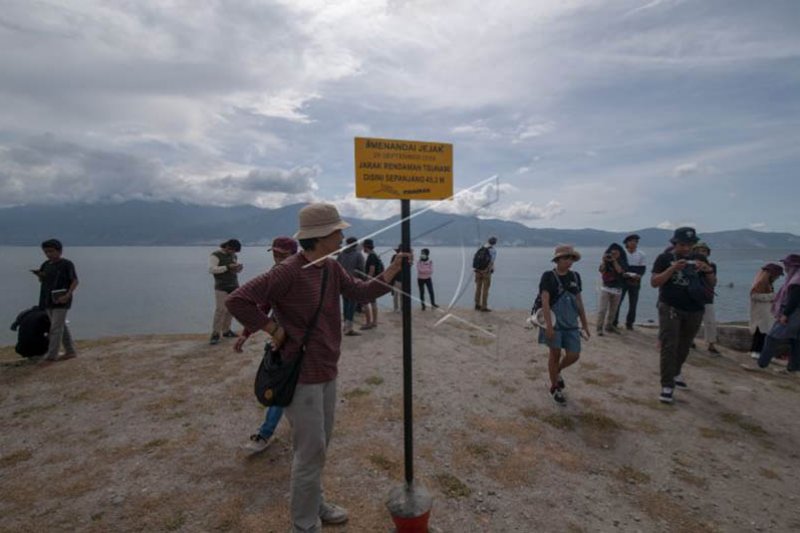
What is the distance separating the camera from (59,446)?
516 centimetres

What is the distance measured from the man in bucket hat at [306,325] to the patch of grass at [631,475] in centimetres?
365

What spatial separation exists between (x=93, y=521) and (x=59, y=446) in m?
2.15

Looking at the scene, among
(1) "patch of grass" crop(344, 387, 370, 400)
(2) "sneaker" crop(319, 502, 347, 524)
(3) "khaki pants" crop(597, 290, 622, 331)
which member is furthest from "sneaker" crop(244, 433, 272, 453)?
(3) "khaki pants" crop(597, 290, 622, 331)

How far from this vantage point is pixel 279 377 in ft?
9.53

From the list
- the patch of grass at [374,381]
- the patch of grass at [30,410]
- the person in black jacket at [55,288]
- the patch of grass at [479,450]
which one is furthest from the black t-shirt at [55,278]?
the patch of grass at [479,450]

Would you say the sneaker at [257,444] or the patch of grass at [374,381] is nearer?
the sneaker at [257,444]

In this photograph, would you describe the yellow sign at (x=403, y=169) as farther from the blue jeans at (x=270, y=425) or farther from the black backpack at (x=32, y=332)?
the black backpack at (x=32, y=332)

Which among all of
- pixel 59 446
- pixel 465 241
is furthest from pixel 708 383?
pixel 59 446

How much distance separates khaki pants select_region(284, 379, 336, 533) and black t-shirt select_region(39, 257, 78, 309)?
8104 millimetres

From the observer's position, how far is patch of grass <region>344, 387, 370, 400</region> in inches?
260

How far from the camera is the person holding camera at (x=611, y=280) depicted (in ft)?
33.1

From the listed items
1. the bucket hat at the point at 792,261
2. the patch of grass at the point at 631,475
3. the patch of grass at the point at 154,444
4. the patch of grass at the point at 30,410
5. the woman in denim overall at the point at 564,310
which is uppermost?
the bucket hat at the point at 792,261

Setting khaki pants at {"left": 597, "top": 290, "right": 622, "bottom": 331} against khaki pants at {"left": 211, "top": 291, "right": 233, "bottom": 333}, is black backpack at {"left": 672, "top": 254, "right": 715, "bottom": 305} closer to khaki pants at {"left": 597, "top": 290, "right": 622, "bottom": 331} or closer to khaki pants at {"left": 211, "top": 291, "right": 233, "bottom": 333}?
khaki pants at {"left": 597, "top": 290, "right": 622, "bottom": 331}

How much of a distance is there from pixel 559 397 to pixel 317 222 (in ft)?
17.6
